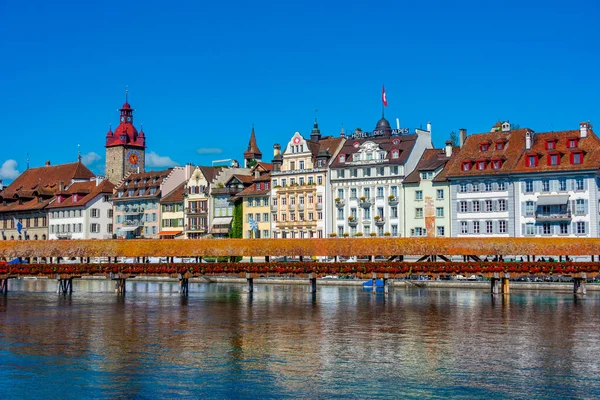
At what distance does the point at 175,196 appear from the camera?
120562 mm

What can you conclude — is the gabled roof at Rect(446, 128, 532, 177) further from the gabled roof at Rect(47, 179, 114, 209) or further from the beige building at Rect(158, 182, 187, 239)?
the gabled roof at Rect(47, 179, 114, 209)

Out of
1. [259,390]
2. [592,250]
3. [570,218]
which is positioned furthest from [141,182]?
[259,390]

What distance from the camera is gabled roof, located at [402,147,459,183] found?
94625mm

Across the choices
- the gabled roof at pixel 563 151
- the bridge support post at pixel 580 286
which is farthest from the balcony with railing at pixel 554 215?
the bridge support post at pixel 580 286

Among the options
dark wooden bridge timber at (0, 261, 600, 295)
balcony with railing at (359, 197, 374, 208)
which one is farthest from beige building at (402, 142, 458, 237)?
dark wooden bridge timber at (0, 261, 600, 295)

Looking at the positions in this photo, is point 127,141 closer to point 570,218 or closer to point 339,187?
point 339,187

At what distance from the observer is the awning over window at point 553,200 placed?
276 ft

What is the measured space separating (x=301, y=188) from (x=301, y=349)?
6821 cm

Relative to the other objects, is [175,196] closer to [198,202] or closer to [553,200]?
[198,202]

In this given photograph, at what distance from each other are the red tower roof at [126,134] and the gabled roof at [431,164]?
5974 cm

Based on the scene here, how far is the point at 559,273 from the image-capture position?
64.8 metres

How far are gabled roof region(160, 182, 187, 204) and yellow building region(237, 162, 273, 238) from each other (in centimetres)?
1188

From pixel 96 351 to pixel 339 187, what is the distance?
6781 cm

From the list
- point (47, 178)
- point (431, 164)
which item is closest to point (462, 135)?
point (431, 164)
